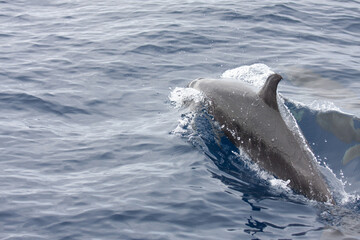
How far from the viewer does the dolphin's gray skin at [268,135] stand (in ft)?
33.2

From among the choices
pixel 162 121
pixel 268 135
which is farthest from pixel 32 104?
pixel 268 135

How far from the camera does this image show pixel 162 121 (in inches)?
528

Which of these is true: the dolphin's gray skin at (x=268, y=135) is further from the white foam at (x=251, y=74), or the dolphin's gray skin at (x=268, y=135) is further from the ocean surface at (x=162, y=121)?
the white foam at (x=251, y=74)

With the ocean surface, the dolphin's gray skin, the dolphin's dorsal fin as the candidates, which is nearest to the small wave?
the ocean surface

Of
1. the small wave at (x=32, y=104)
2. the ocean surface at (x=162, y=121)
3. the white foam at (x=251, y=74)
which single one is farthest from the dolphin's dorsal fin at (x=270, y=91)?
the small wave at (x=32, y=104)

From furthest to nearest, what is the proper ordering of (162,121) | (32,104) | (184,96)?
(32,104), (184,96), (162,121)

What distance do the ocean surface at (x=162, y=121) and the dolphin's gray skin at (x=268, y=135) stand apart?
22 centimetres

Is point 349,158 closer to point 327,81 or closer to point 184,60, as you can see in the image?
point 327,81

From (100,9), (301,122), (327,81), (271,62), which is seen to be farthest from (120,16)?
(301,122)

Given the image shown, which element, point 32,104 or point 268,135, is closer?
point 268,135

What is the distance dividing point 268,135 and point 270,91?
0.83 m

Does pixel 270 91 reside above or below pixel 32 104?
Answer: above

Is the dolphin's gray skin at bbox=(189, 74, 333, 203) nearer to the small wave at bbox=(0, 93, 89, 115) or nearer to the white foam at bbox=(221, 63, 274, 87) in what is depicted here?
the white foam at bbox=(221, 63, 274, 87)

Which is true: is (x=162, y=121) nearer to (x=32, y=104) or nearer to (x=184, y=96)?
(x=184, y=96)
